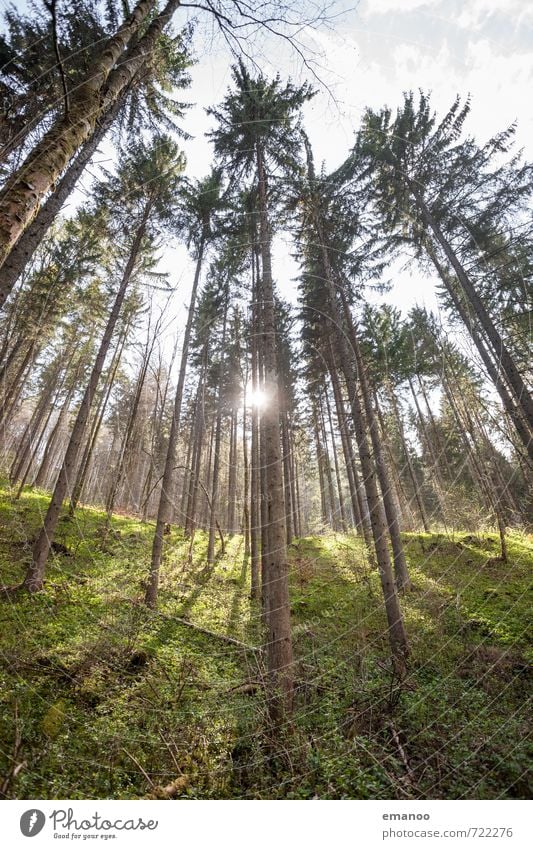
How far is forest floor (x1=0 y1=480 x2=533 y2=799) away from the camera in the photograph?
352 cm

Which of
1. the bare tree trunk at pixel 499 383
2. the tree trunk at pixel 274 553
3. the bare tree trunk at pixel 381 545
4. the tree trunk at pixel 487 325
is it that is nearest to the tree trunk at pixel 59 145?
the tree trunk at pixel 274 553

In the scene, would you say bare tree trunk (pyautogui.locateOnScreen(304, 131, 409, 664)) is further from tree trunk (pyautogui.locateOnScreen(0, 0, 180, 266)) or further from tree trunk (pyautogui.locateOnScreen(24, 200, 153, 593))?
tree trunk (pyautogui.locateOnScreen(24, 200, 153, 593))

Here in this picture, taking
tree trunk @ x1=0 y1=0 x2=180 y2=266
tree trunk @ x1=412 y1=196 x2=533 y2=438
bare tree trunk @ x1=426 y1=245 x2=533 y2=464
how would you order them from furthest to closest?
tree trunk @ x1=412 y1=196 x2=533 y2=438 → bare tree trunk @ x1=426 y1=245 x2=533 y2=464 → tree trunk @ x1=0 y1=0 x2=180 y2=266

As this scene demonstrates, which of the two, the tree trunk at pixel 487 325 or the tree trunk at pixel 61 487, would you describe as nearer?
the tree trunk at pixel 61 487

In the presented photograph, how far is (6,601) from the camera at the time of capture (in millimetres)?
6742

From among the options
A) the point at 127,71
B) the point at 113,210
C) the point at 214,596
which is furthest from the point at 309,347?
the point at 127,71

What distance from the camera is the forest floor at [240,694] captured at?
3521 mm

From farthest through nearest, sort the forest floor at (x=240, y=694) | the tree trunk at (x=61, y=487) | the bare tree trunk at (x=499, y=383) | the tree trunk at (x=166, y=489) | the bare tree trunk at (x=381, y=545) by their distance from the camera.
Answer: the tree trunk at (x=166, y=489) < the bare tree trunk at (x=499, y=383) < the tree trunk at (x=61, y=487) < the bare tree trunk at (x=381, y=545) < the forest floor at (x=240, y=694)

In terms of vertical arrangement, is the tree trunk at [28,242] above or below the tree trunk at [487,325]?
below

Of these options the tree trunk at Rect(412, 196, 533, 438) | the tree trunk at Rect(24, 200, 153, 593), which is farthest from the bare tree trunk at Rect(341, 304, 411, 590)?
the tree trunk at Rect(24, 200, 153, 593)

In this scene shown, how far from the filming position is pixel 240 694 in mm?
5242

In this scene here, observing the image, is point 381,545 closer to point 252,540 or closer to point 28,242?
point 252,540

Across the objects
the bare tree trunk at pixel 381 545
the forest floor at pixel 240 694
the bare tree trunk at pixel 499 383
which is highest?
the bare tree trunk at pixel 499 383

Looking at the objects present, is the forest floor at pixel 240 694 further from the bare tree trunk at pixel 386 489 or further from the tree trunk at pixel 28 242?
the tree trunk at pixel 28 242
